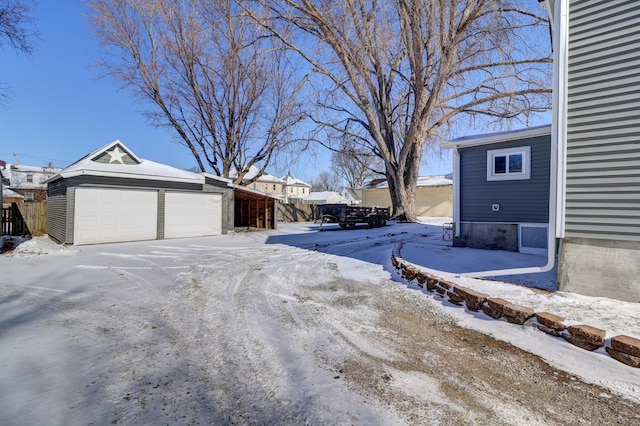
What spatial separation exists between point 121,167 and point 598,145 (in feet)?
44.4

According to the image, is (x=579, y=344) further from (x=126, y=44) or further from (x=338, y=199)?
(x=338, y=199)

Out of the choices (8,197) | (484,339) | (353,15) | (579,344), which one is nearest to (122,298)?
(484,339)

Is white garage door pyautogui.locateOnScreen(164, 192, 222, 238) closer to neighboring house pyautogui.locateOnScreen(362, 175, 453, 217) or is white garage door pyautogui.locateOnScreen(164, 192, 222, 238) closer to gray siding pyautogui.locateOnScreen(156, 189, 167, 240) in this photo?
gray siding pyautogui.locateOnScreen(156, 189, 167, 240)

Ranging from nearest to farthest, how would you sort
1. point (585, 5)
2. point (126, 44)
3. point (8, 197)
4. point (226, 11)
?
1. point (585, 5)
2. point (226, 11)
3. point (126, 44)
4. point (8, 197)

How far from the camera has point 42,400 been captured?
6.92 ft

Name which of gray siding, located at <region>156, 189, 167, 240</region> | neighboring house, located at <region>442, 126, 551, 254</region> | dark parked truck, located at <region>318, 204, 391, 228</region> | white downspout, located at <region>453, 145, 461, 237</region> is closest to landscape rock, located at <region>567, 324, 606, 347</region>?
neighboring house, located at <region>442, 126, 551, 254</region>

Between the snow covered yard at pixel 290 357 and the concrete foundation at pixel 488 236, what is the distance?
324 cm

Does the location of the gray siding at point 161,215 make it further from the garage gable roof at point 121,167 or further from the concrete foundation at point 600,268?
the concrete foundation at point 600,268

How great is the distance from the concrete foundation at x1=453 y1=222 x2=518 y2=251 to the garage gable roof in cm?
1038

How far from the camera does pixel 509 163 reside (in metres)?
8.05

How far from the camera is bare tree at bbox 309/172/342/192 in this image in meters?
62.4

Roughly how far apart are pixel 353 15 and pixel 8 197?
29341 millimetres

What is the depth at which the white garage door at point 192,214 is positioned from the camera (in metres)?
12.4

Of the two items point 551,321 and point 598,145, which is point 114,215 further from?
point 598,145
